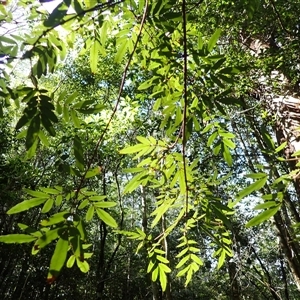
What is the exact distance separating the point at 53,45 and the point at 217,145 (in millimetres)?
→ 635

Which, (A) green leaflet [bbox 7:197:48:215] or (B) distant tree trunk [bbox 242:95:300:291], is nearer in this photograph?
(A) green leaflet [bbox 7:197:48:215]

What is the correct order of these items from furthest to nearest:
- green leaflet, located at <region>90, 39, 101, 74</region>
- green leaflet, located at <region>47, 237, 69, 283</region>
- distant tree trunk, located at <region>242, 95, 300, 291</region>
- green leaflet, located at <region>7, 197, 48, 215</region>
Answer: distant tree trunk, located at <region>242, 95, 300, 291</region> → green leaflet, located at <region>90, 39, 101, 74</region> → green leaflet, located at <region>7, 197, 48, 215</region> → green leaflet, located at <region>47, 237, 69, 283</region>

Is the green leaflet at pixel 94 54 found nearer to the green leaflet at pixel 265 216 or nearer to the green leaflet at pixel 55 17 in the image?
the green leaflet at pixel 55 17

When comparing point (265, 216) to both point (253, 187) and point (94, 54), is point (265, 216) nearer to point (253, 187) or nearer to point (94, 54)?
point (253, 187)

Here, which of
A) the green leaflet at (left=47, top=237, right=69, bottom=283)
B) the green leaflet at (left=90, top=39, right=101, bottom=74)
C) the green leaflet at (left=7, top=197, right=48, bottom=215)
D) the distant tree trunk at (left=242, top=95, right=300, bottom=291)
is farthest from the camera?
the distant tree trunk at (left=242, top=95, right=300, bottom=291)

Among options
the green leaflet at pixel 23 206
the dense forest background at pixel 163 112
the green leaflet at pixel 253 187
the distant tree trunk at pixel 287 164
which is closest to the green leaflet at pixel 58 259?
the dense forest background at pixel 163 112

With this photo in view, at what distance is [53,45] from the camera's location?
0.99 metres

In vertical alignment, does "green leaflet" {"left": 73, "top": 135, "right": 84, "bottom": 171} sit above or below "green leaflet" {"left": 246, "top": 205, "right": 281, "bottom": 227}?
above

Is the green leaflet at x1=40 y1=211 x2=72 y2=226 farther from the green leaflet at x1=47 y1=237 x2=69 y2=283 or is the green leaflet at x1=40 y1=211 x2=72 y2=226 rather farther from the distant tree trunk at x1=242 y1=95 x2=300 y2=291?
the distant tree trunk at x1=242 y1=95 x2=300 y2=291

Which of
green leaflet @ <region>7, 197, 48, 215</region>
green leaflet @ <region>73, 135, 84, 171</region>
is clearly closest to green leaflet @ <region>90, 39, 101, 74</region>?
green leaflet @ <region>73, 135, 84, 171</region>

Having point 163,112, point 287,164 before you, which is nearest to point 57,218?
point 163,112

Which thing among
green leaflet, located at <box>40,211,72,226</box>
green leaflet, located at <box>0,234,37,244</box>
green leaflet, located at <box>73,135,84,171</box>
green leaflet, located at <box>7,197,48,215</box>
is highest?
green leaflet, located at <box>73,135,84,171</box>

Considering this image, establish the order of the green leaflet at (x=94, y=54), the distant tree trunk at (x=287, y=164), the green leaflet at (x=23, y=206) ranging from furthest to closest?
the distant tree trunk at (x=287, y=164), the green leaflet at (x=94, y=54), the green leaflet at (x=23, y=206)

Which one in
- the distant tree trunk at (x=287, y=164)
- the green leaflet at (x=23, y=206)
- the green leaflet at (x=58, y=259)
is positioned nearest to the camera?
the green leaflet at (x=58, y=259)
